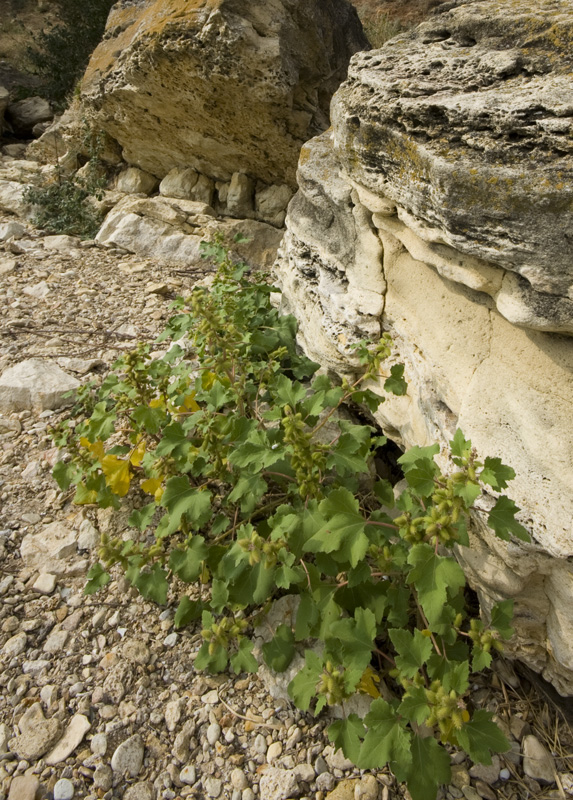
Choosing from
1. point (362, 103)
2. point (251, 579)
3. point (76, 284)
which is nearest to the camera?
point (251, 579)

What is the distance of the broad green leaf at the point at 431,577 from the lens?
1.52m

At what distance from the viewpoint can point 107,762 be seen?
5.99 feet

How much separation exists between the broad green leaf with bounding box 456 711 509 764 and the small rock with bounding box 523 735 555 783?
513 millimetres

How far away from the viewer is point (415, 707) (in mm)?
1494

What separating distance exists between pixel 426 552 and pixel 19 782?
1.55 m

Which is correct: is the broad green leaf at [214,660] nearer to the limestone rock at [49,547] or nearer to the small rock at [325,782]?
the small rock at [325,782]

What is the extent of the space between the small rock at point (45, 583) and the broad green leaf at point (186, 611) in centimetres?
62

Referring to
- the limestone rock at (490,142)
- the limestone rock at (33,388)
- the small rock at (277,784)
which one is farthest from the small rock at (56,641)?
the limestone rock at (490,142)

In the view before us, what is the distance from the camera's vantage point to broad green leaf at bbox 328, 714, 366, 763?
1.61 m

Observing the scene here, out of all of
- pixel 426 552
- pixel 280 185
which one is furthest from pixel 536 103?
pixel 280 185

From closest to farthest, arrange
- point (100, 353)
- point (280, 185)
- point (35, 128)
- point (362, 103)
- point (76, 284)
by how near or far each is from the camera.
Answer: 1. point (362, 103)
2. point (100, 353)
3. point (76, 284)
4. point (280, 185)
5. point (35, 128)

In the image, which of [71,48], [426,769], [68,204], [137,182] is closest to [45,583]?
[426,769]

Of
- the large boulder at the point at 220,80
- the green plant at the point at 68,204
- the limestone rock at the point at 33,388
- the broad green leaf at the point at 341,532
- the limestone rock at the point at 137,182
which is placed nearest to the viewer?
the broad green leaf at the point at 341,532

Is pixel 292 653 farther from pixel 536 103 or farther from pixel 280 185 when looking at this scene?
pixel 280 185
